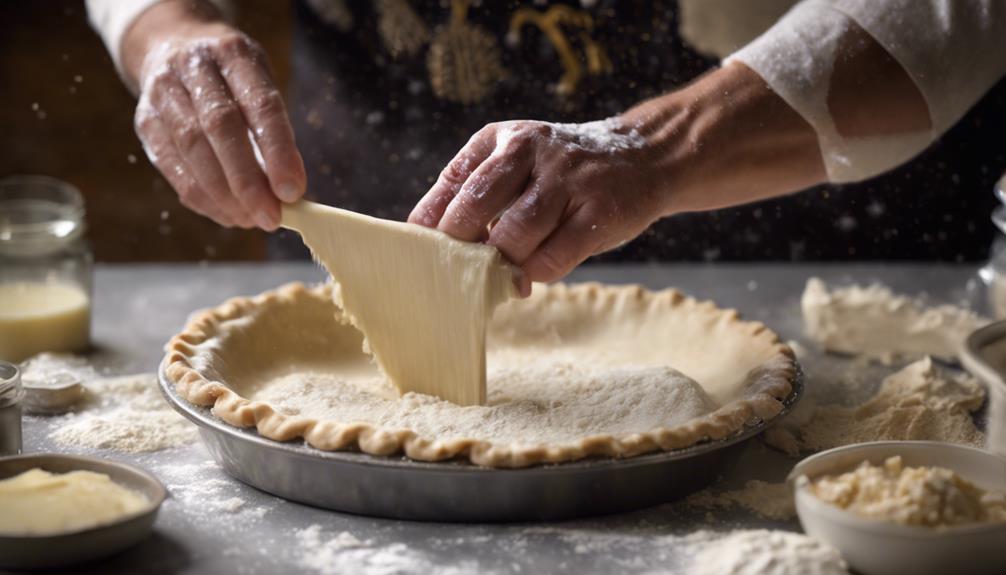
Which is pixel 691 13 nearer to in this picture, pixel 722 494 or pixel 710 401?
pixel 710 401

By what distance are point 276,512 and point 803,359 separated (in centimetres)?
122

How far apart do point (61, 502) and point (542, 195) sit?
82 centimetres

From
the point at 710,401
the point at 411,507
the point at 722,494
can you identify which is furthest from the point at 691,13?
the point at 411,507

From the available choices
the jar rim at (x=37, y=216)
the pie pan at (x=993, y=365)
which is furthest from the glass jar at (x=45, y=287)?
the pie pan at (x=993, y=365)

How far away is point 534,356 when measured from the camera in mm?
2256

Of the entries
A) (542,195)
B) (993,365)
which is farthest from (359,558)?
(993,365)

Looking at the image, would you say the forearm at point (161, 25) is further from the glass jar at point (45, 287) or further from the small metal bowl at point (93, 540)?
the small metal bowl at point (93, 540)

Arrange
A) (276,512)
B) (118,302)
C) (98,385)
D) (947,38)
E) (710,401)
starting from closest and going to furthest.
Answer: (276,512) < (710,401) < (947,38) < (98,385) < (118,302)

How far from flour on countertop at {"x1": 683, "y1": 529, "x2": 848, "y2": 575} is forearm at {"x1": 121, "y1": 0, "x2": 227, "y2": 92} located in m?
1.46

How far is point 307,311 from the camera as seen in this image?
2.28m

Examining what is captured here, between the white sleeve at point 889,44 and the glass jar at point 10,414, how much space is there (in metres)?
1.35

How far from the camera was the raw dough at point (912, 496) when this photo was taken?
1.41m

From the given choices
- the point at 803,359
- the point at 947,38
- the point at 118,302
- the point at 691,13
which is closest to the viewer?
the point at 947,38

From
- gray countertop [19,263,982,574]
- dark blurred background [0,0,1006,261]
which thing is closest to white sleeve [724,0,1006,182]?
dark blurred background [0,0,1006,261]
